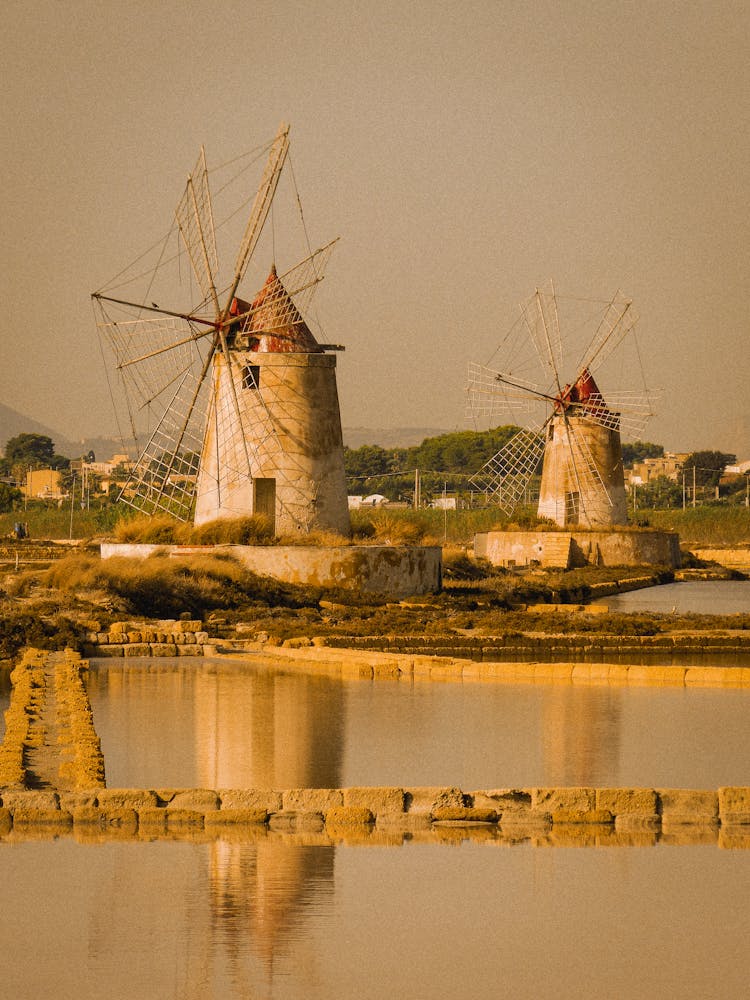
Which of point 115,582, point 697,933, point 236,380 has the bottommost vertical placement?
point 697,933

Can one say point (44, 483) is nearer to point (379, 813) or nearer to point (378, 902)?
point (379, 813)

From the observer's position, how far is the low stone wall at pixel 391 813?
6.48 metres

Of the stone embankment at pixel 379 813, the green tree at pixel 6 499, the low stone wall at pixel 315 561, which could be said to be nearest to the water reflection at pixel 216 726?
the stone embankment at pixel 379 813

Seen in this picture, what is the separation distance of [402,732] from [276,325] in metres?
11.0

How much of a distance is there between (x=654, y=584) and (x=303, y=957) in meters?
24.5

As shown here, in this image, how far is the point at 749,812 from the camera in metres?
6.72

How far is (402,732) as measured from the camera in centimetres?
930

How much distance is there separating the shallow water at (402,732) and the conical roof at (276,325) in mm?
7796

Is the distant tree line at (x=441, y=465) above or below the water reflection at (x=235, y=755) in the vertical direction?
above

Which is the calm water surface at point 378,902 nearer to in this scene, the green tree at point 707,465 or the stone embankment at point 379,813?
the stone embankment at point 379,813

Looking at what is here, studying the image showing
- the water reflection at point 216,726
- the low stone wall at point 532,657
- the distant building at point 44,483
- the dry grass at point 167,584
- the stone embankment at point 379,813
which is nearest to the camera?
the stone embankment at point 379,813

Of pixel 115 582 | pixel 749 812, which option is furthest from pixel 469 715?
pixel 115 582

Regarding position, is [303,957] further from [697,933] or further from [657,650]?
[657,650]

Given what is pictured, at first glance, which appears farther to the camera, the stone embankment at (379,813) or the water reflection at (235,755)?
the stone embankment at (379,813)
